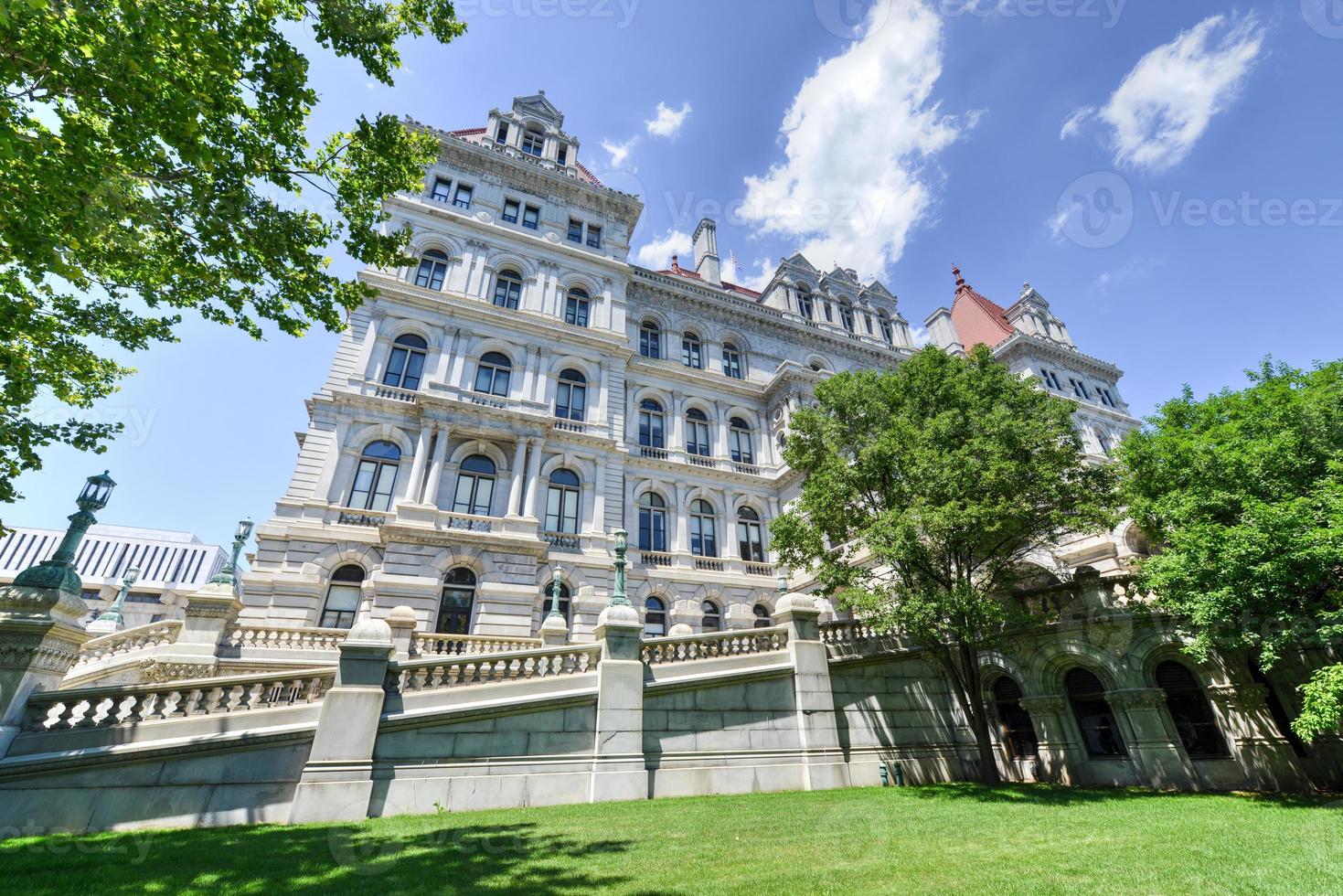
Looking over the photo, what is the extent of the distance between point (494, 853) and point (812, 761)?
8.15 metres

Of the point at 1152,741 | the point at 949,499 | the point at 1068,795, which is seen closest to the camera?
the point at 1068,795

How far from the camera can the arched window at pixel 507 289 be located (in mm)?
27328

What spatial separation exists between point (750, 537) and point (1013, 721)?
1421 centimetres

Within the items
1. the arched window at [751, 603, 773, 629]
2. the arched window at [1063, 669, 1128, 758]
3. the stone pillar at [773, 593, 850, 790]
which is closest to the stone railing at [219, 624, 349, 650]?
the stone pillar at [773, 593, 850, 790]

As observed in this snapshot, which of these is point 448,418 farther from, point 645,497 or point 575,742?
point 575,742

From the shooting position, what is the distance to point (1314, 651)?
12688 mm

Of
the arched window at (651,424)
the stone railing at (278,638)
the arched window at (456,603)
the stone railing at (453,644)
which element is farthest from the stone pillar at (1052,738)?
the arched window at (651,424)

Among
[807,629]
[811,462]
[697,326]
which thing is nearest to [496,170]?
[697,326]

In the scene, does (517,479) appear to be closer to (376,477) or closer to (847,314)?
(376,477)

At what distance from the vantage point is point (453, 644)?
53.5 feet

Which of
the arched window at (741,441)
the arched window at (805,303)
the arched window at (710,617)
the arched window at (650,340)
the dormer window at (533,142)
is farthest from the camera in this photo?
the arched window at (805,303)

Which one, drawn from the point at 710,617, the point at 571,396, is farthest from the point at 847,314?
the point at 710,617

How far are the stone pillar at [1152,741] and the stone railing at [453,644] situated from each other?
15.4m

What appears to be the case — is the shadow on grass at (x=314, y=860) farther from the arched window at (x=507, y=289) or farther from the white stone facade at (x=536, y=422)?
the arched window at (x=507, y=289)
